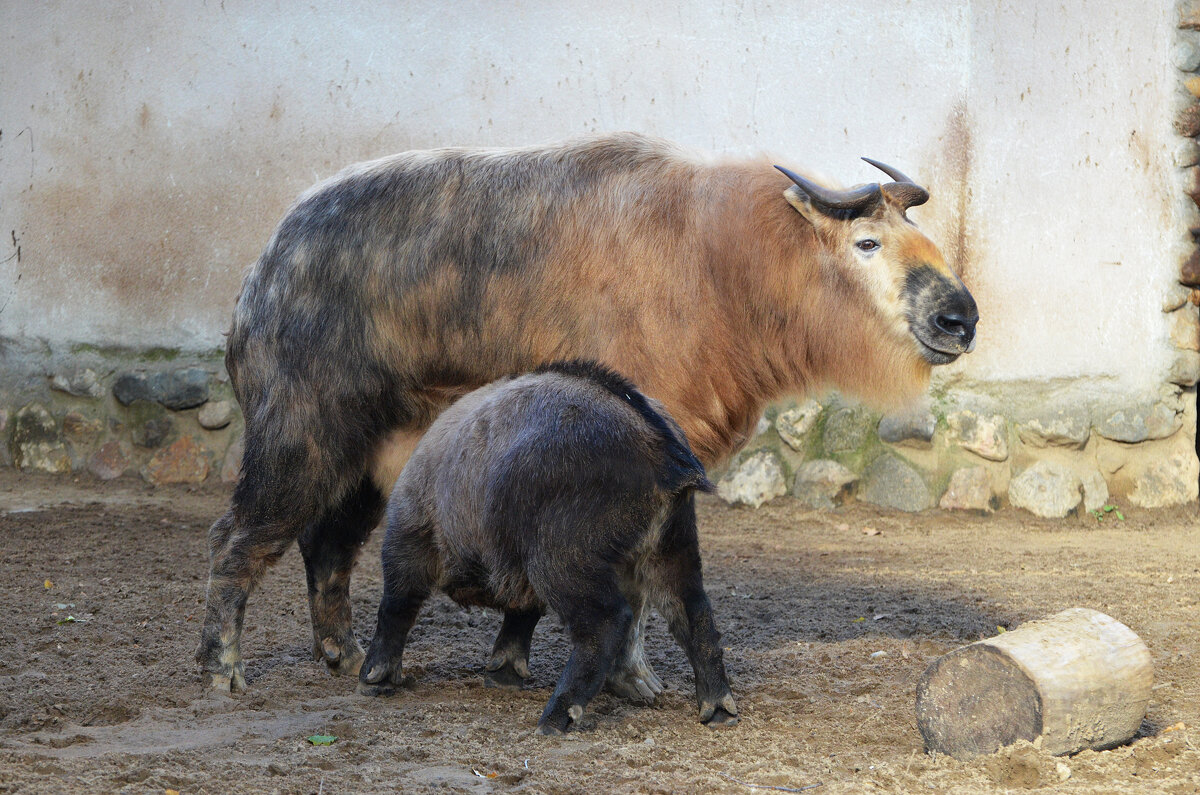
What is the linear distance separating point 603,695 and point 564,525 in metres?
0.80

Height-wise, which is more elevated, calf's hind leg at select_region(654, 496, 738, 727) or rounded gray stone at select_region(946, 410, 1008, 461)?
calf's hind leg at select_region(654, 496, 738, 727)

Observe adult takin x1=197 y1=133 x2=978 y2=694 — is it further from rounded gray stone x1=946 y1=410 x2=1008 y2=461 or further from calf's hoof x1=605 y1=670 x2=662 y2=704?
rounded gray stone x1=946 y1=410 x2=1008 y2=461

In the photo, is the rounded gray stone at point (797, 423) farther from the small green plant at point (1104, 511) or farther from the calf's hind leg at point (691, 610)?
the calf's hind leg at point (691, 610)

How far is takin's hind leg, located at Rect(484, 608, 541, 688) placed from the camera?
3.75m

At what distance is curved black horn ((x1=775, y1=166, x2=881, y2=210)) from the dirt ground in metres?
1.54

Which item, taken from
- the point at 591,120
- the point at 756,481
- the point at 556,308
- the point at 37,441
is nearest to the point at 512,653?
the point at 556,308

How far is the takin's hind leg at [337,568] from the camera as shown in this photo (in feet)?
13.4

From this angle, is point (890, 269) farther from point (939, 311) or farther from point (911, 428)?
point (911, 428)

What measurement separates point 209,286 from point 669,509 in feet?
15.4

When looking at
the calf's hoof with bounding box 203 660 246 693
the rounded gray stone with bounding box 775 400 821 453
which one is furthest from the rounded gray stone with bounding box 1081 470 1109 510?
the calf's hoof with bounding box 203 660 246 693

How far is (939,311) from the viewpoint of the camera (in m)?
3.72

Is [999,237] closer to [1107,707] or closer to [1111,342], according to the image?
[1111,342]

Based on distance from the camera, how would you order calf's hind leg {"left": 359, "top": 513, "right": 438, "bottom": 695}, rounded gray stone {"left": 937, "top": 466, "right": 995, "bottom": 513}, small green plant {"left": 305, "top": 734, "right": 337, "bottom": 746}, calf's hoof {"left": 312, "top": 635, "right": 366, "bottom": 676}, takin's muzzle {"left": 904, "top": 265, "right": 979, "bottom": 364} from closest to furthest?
small green plant {"left": 305, "top": 734, "right": 337, "bottom": 746} < calf's hind leg {"left": 359, "top": 513, "right": 438, "bottom": 695} < takin's muzzle {"left": 904, "top": 265, "right": 979, "bottom": 364} < calf's hoof {"left": 312, "top": 635, "right": 366, "bottom": 676} < rounded gray stone {"left": 937, "top": 466, "right": 995, "bottom": 513}

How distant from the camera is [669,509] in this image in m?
3.20
